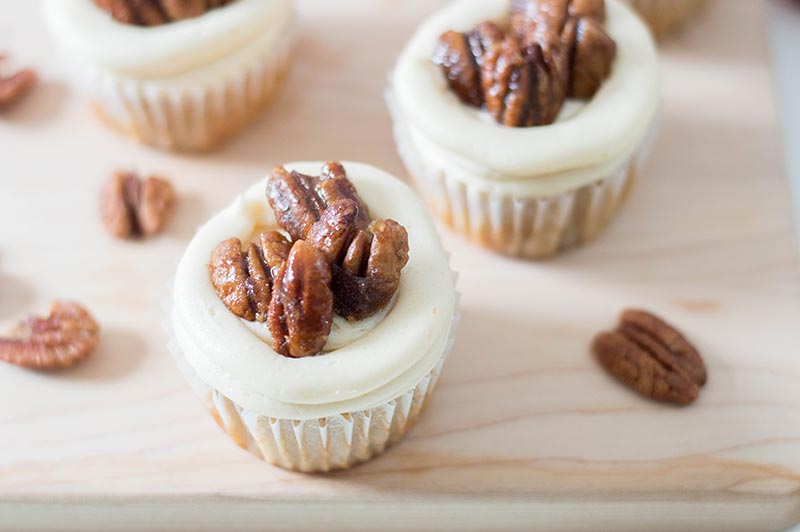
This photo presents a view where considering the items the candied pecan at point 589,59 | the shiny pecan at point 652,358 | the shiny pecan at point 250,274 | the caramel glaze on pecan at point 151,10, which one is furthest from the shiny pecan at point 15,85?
the shiny pecan at point 652,358

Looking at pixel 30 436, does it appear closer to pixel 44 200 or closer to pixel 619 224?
pixel 44 200

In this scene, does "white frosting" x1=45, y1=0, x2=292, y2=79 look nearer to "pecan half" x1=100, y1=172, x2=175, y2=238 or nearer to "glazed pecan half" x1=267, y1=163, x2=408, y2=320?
"pecan half" x1=100, y1=172, x2=175, y2=238

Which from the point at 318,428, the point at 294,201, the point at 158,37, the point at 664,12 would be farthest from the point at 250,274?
the point at 664,12

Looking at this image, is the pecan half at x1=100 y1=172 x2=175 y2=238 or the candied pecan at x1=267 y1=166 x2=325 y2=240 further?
the pecan half at x1=100 y1=172 x2=175 y2=238

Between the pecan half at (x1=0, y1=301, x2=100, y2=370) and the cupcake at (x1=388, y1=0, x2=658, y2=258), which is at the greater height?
the cupcake at (x1=388, y1=0, x2=658, y2=258)

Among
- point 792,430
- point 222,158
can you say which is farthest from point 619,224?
point 222,158

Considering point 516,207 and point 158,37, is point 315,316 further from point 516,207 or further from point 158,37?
point 158,37

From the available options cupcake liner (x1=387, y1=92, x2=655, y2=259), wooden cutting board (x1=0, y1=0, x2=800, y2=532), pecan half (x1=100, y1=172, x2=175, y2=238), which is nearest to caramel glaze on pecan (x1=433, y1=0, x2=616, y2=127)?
cupcake liner (x1=387, y1=92, x2=655, y2=259)
